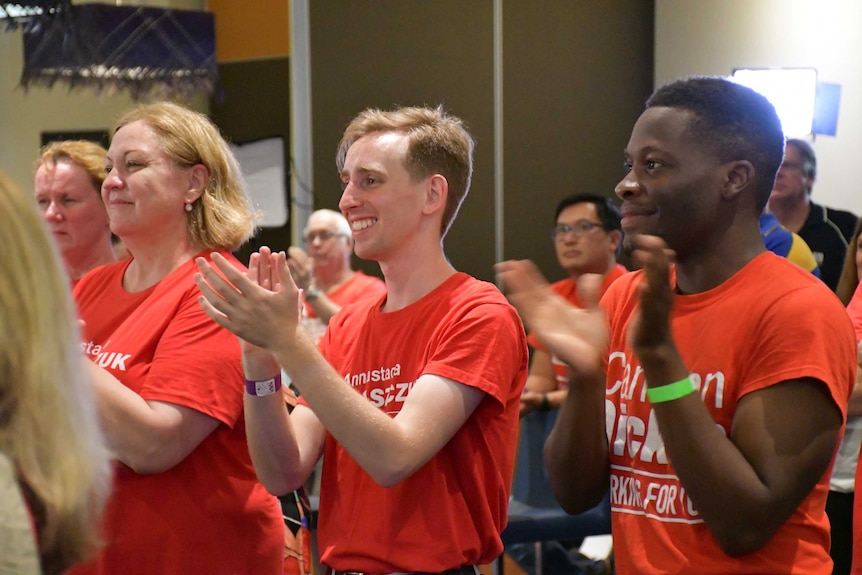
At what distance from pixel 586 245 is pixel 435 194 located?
8.12 feet

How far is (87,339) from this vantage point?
2.04m

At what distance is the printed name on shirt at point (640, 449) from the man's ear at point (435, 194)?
46 cm

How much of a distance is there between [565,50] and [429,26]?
2.57 ft

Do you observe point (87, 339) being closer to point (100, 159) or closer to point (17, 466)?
point (100, 159)

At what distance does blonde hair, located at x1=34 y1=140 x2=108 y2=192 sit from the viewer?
2654 mm

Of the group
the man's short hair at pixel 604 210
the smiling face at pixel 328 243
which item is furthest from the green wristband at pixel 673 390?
the smiling face at pixel 328 243

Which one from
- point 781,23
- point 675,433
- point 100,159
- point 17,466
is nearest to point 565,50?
point 781,23

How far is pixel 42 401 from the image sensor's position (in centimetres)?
105

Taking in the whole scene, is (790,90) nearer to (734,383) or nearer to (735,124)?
(735,124)

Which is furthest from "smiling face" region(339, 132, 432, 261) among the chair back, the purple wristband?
the chair back

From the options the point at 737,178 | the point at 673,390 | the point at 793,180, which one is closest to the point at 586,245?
the point at 793,180

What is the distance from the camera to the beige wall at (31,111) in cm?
641

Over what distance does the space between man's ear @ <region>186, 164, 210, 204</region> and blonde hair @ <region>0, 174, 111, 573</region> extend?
98 centimetres

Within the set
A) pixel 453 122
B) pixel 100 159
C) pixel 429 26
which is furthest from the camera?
pixel 429 26
